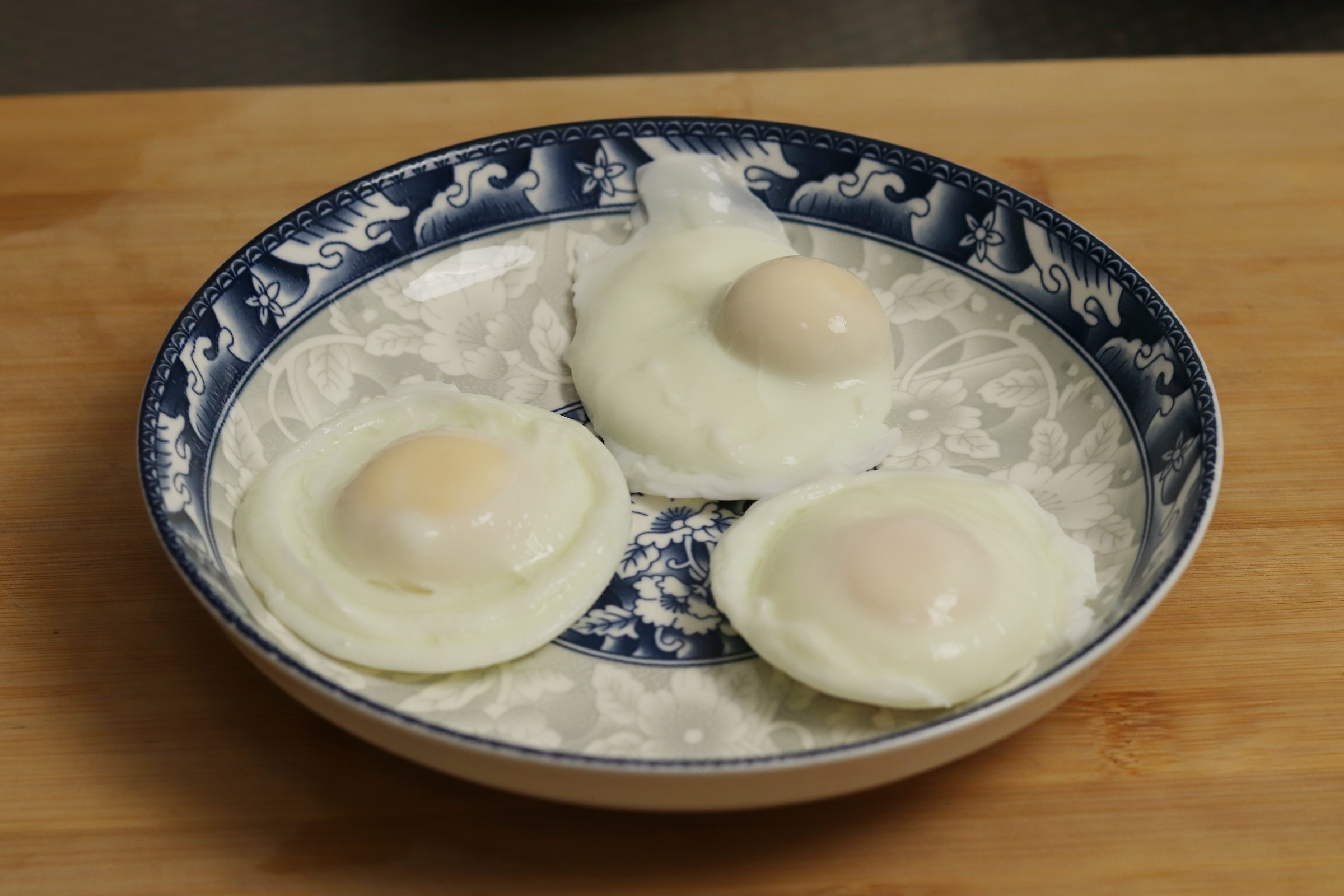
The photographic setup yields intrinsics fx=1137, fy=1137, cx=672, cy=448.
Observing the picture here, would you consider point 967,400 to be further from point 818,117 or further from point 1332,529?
point 818,117

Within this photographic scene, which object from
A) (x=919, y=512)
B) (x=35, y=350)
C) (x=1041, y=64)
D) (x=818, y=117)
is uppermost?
(x=1041, y=64)

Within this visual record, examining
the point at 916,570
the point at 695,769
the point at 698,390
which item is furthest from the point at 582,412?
the point at 695,769

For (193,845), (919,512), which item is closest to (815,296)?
(919,512)

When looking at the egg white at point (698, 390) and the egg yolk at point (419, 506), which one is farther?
the egg white at point (698, 390)

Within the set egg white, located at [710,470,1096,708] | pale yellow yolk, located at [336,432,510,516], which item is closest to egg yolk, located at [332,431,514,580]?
pale yellow yolk, located at [336,432,510,516]

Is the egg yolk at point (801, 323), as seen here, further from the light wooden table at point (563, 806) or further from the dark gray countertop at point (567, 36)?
the dark gray countertop at point (567, 36)

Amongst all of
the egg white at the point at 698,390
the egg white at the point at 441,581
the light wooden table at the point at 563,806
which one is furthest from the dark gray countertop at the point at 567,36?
the egg white at the point at 441,581

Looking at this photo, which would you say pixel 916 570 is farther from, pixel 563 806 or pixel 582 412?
pixel 582 412
